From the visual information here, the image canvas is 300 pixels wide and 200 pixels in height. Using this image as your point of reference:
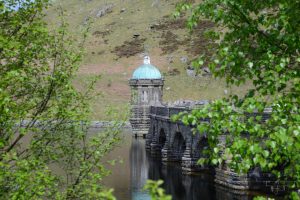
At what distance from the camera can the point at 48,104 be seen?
13.4 m

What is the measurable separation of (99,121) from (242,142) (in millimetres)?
80498

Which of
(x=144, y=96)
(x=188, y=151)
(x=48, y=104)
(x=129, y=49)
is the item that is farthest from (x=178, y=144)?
(x=129, y=49)

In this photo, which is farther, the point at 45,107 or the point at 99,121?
the point at 99,121

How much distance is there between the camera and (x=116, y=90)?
10381 centimetres

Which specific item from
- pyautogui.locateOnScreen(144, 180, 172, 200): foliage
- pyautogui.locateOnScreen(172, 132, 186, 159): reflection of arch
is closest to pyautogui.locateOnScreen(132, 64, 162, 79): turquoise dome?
pyautogui.locateOnScreen(172, 132, 186, 159): reflection of arch

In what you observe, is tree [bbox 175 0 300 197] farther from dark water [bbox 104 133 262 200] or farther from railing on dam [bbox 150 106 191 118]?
railing on dam [bbox 150 106 191 118]

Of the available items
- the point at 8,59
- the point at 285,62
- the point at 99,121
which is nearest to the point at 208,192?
the point at 8,59

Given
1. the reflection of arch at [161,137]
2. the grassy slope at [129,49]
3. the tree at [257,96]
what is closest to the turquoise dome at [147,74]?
the grassy slope at [129,49]

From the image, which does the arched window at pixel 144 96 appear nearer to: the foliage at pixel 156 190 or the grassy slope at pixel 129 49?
the grassy slope at pixel 129 49

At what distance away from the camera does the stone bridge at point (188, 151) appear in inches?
1234

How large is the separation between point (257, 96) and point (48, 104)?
21.9 feet

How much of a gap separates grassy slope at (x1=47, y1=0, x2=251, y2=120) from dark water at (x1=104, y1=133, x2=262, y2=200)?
102 ft

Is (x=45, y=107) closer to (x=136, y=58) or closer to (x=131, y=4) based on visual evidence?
(x=136, y=58)

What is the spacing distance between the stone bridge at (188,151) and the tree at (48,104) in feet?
22.2
